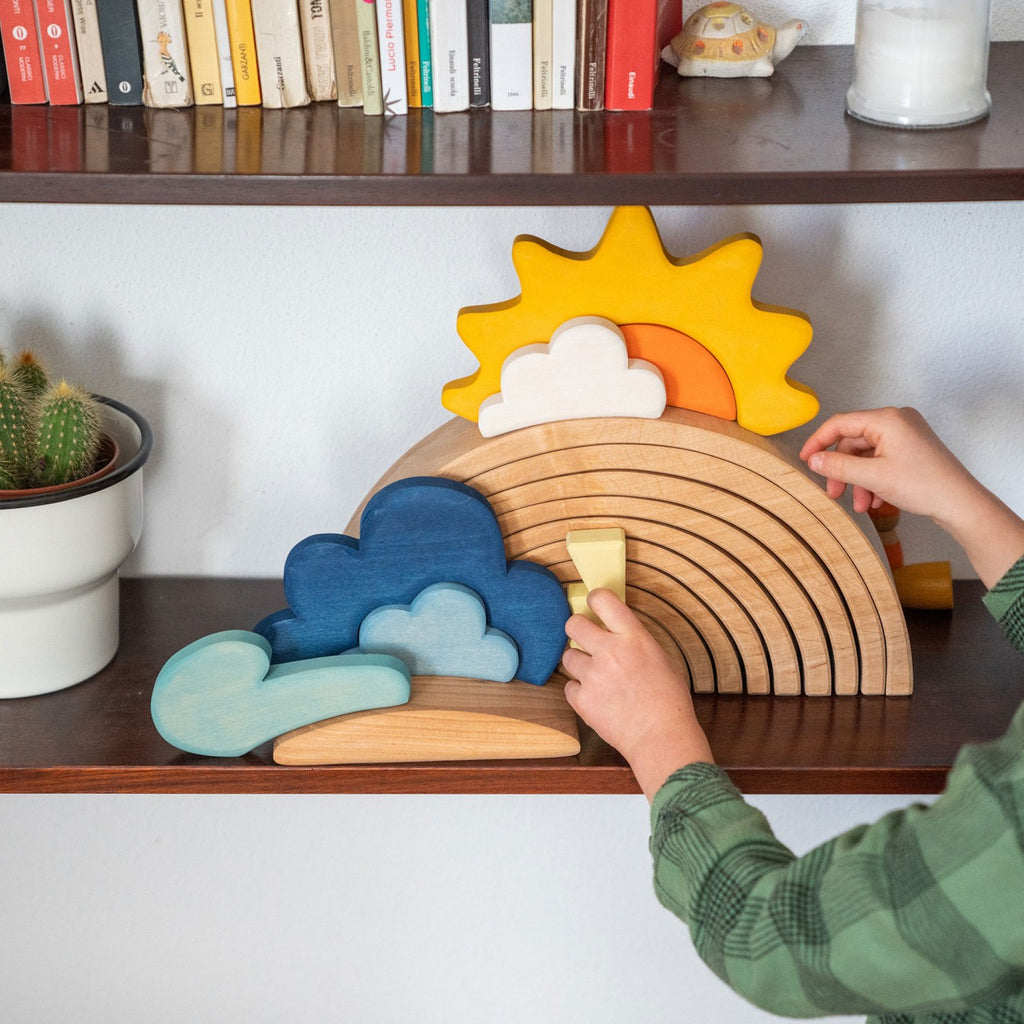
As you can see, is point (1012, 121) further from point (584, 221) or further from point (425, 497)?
point (425, 497)

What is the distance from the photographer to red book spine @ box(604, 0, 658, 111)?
76 cm

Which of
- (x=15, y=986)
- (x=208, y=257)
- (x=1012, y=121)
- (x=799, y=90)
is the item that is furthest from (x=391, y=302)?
(x=15, y=986)

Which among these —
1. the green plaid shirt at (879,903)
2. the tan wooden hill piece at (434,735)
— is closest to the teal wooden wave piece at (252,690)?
the tan wooden hill piece at (434,735)

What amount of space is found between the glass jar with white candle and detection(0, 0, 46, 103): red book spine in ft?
1.78

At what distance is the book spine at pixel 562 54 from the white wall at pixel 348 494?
0.15 m

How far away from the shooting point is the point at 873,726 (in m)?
0.89

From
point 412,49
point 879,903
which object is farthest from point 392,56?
point 879,903

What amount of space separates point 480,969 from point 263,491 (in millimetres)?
592

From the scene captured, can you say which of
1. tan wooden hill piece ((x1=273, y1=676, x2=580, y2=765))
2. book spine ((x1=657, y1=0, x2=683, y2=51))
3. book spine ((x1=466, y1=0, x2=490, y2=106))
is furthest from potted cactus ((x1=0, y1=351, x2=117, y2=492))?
book spine ((x1=657, y1=0, x2=683, y2=51))

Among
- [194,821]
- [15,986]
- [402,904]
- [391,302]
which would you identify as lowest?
[15,986]

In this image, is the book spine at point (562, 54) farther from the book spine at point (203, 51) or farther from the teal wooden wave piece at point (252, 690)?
the teal wooden wave piece at point (252, 690)

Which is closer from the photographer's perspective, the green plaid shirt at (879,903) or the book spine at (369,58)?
the green plaid shirt at (879,903)

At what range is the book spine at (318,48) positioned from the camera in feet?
2.59

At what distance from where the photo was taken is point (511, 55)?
0.79 meters
